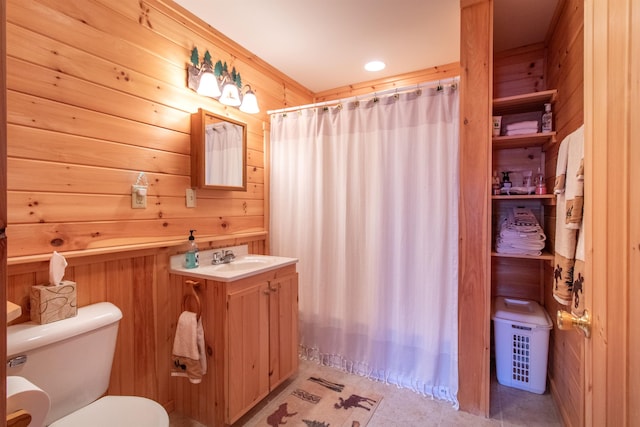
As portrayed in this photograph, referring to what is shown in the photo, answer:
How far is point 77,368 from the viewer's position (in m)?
1.21

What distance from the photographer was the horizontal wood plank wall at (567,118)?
151 cm

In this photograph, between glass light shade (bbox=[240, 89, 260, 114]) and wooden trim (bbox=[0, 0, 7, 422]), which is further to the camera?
glass light shade (bbox=[240, 89, 260, 114])

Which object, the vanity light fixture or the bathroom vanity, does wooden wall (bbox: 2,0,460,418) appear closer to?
the vanity light fixture

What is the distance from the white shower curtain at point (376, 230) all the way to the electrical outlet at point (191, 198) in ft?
2.47

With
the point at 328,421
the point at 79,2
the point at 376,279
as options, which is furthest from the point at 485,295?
the point at 79,2

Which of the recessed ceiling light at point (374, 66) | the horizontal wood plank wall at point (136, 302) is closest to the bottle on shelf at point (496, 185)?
the recessed ceiling light at point (374, 66)

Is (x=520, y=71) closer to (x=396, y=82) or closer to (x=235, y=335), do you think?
(x=396, y=82)

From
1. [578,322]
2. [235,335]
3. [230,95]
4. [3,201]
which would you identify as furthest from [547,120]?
[3,201]

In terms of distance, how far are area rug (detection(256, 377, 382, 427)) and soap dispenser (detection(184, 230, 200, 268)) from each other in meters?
1.00

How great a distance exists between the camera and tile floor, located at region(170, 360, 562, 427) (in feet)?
5.62

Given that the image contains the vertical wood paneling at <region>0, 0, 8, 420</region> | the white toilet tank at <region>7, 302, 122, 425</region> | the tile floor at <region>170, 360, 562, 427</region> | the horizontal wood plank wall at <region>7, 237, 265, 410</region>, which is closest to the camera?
the vertical wood paneling at <region>0, 0, 8, 420</region>

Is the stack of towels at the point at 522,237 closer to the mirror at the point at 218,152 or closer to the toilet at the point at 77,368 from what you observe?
the mirror at the point at 218,152

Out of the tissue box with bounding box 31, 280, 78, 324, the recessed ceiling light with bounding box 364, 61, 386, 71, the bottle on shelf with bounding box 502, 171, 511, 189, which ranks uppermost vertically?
the recessed ceiling light with bounding box 364, 61, 386, 71

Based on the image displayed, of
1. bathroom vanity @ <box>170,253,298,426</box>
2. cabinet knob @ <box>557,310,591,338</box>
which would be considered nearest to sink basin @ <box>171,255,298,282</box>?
bathroom vanity @ <box>170,253,298,426</box>
